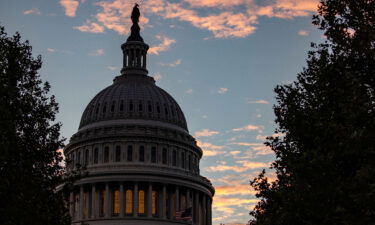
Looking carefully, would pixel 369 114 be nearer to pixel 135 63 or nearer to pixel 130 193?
pixel 130 193

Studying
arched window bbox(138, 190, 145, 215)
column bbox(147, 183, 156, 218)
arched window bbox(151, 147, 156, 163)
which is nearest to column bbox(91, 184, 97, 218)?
arched window bbox(138, 190, 145, 215)

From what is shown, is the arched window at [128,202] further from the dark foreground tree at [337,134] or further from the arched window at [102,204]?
the dark foreground tree at [337,134]

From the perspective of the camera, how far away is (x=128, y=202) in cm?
12406

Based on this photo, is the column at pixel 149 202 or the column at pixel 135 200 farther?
the column at pixel 149 202

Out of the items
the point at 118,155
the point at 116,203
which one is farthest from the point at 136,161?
the point at 116,203

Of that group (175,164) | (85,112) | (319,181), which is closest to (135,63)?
(85,112)

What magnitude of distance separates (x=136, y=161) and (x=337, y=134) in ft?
325

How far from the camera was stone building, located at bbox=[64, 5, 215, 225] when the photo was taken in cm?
12325

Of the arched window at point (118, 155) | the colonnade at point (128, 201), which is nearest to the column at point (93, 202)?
the colonnade at point (128, 201)

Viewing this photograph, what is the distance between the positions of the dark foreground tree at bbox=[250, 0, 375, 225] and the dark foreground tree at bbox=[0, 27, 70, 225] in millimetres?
11271

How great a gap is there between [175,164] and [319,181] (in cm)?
9969

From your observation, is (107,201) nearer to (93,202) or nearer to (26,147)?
(93,202)

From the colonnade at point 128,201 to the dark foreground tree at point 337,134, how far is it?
3438 inches

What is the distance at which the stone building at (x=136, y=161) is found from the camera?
404ft
